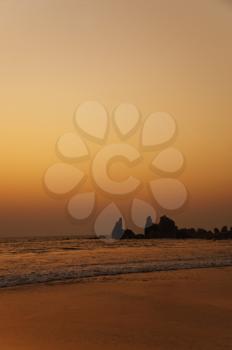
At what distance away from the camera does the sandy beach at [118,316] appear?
5.59 meters

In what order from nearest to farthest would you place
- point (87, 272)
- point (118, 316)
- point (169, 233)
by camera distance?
point (118, 316), point (87, 272), point (169, 233)

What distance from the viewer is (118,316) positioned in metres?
7.23

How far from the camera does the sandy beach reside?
5594 millimetres

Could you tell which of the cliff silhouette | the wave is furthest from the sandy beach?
the cliff silhouette

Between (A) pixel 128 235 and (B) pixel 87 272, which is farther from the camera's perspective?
(A) pixel 128 235

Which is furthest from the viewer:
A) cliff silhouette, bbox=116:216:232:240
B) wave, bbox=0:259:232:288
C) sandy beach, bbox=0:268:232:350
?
cliff silhouette, bbox=116:216:232:240

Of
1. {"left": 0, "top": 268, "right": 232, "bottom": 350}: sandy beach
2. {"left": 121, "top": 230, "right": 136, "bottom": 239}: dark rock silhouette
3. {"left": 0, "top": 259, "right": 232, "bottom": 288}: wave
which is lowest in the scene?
{"left": 0, "top": 268, "right": 232, "bottom": 350}: sandy beach

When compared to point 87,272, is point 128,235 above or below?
above

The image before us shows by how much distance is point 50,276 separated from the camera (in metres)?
12.9

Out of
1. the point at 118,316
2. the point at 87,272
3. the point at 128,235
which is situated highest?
the point at 128,235

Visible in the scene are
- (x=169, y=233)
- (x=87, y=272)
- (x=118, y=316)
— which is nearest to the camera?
(x=118, y=316)

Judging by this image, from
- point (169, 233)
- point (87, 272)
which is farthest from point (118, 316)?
point (169, 233)

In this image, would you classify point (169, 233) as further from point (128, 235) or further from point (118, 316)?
point (118, 316)

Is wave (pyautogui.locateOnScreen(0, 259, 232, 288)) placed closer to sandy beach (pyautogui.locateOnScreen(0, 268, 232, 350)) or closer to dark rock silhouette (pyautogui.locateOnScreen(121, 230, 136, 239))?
sandy beach (pyautogui.locateOnScreen(0, 268, 232, 350))
